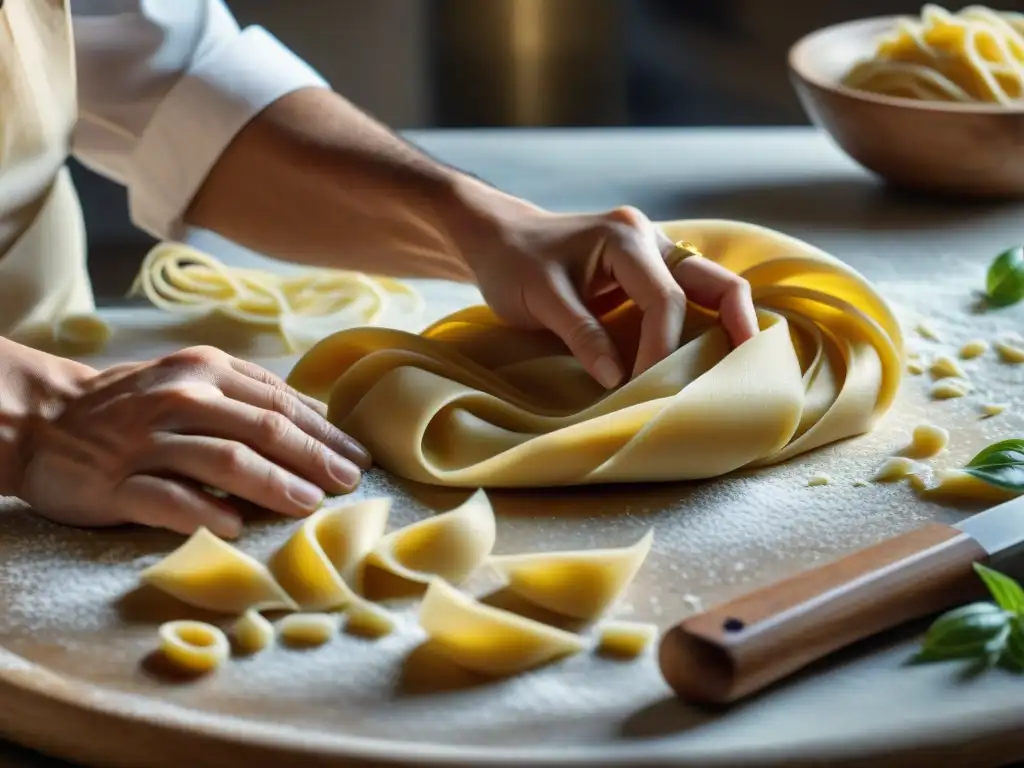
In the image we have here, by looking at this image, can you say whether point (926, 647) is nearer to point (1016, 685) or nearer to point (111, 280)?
point (1016, 685)

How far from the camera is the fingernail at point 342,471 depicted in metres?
1.33

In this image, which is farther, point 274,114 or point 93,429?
point 274,114

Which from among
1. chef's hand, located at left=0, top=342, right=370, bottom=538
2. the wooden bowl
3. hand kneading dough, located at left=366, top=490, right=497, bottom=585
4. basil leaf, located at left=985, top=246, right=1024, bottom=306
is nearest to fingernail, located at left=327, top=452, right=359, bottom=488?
chef's hand, located at left=0, top=342, right=370, bottom=538

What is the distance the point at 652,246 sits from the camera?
1.54m

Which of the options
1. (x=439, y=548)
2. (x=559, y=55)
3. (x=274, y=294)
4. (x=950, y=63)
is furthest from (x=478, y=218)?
(x=559, y=55)

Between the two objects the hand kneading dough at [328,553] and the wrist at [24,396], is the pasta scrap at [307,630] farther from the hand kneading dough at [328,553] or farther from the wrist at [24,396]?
the wrist at [24,396]

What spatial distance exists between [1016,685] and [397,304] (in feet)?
3.41

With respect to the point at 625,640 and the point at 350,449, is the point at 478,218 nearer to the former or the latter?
the point at 350,449

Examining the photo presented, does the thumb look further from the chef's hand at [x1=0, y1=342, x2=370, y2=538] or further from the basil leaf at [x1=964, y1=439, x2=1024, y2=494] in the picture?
the basil leaf at [x1=964, y1=439, x2=1024, y2=494]

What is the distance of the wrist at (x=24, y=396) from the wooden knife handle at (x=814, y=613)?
67 centimetres

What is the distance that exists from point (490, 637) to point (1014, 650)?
413 mm

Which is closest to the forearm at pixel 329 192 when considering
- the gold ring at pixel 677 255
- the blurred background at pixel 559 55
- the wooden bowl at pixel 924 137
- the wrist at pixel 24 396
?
the gold ring at pixel 677 255

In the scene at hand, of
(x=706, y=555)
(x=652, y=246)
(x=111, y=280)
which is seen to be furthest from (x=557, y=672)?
(x=111, y=280)

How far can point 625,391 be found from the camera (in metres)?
1.40
